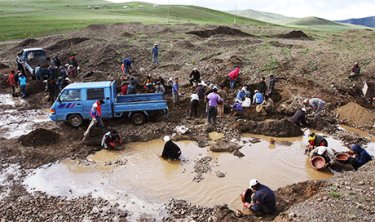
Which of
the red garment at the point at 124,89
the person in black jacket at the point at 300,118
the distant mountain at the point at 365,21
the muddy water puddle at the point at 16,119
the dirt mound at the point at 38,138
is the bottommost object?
the muddy water puddle at the point at 16,119

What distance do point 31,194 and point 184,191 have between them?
16.3ft

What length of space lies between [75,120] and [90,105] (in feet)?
3.62

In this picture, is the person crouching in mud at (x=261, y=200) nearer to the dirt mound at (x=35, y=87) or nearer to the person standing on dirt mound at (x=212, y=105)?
the person standing on dirt mound at (x=212, y=105)

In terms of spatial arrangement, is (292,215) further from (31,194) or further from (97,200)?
(31,194)

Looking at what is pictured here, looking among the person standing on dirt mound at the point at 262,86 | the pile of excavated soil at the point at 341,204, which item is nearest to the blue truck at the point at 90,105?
the person standing on dirt mound at the point at 262,86

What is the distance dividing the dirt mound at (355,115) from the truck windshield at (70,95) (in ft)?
41.8

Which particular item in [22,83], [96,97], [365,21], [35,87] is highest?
[365,21]

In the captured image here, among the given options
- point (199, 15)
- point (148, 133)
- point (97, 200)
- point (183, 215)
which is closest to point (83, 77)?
point (148, 133)

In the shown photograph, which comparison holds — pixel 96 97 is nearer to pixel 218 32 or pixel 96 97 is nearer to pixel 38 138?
pixel 38 138

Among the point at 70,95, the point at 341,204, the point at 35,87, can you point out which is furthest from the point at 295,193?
the point at 35,87

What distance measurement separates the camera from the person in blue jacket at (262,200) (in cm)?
952

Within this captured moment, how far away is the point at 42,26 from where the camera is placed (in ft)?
194

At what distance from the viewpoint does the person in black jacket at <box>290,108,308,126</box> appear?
53.6 feet

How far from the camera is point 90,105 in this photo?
1631cm
